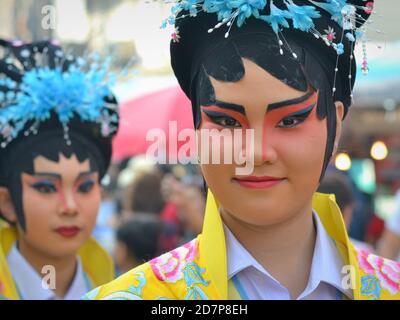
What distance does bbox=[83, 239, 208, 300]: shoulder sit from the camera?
7.20 ft

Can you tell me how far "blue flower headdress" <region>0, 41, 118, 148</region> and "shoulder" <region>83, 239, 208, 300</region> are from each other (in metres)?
1.39

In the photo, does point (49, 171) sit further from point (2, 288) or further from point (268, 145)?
point (268, 145)

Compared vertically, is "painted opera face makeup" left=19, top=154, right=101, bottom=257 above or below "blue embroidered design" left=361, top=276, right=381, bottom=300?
above

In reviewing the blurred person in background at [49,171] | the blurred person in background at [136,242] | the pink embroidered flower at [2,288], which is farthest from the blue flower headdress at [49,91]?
the blurred person in background at [136,242]

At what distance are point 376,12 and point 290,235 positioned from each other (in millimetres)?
660

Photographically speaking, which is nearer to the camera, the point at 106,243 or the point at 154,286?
the point at 154,286

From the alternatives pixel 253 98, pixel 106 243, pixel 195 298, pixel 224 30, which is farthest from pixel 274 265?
pixel 106 243

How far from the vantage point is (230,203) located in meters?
2.18

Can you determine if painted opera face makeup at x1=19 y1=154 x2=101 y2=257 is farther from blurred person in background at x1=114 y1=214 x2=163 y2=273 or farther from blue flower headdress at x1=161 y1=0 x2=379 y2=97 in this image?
blue flower headdress at x1=161 y1=0 x2=379 y2=97

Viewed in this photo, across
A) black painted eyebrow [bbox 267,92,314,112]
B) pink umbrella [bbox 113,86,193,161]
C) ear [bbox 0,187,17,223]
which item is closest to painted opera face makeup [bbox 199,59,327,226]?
black painted eyebrow [bbox 267,92,314,112]

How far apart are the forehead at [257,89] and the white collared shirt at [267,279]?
0.39m

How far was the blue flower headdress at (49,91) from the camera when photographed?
3.50 meters

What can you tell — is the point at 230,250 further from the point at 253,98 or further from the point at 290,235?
the point at 253,98

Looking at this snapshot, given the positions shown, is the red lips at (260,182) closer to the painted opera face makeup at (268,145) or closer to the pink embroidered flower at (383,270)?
the painted opera face makeup at (268,145)
